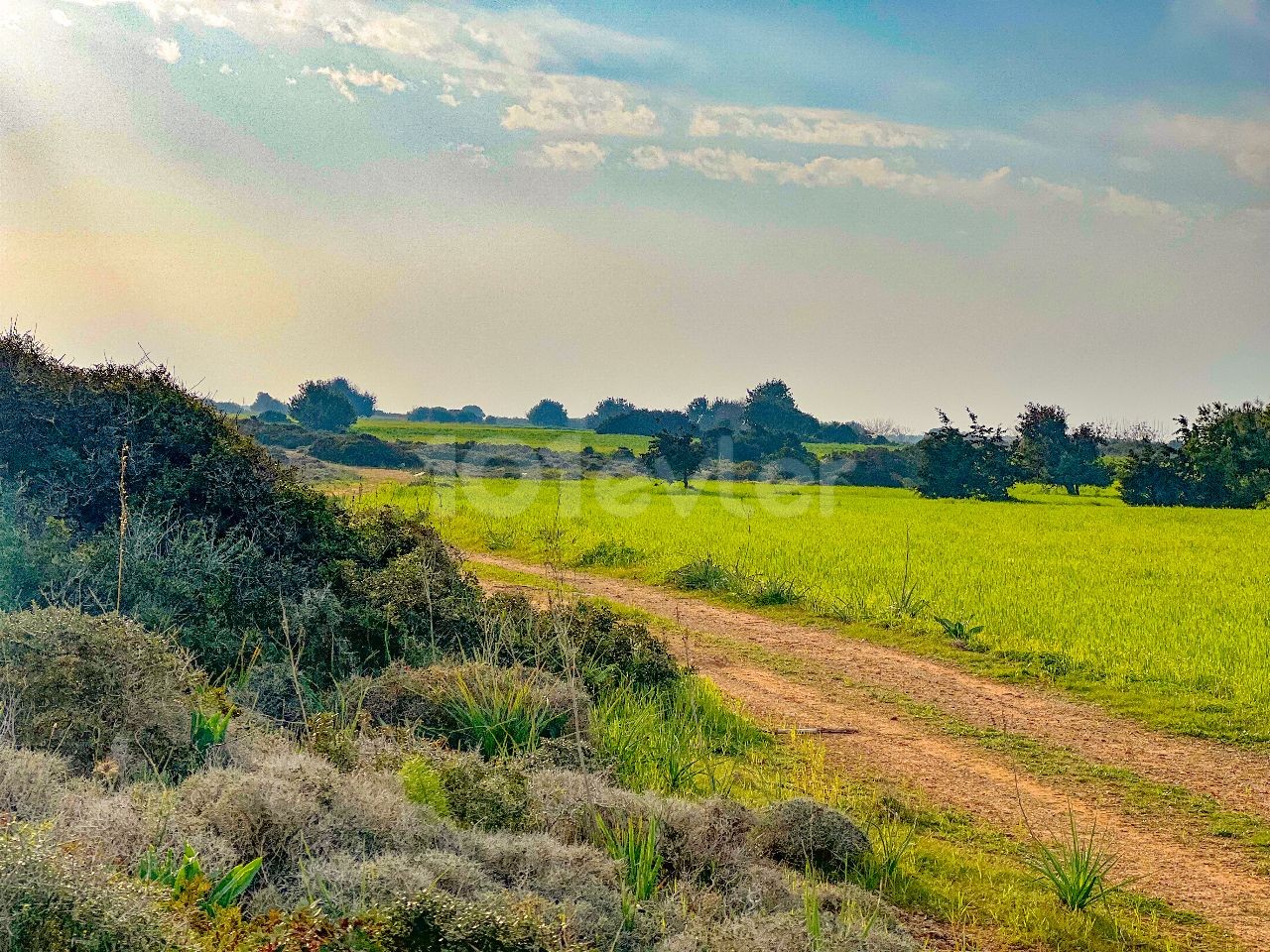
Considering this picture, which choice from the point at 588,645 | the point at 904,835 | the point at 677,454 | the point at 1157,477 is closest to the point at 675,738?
the point at 904,835

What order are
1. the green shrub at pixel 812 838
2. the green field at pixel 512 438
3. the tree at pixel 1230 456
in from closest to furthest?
1. the green shrub at pixel 812 838
2. the tree at pixel 1230 456
3. the green field at pixel 512 438

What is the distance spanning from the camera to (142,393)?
35.8 ft

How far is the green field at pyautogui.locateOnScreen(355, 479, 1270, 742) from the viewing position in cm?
1163

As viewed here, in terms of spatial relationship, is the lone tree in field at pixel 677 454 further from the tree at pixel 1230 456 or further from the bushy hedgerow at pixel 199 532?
the bushy hedgerow at pixel 199 532

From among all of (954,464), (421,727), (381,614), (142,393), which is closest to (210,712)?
(421,727)

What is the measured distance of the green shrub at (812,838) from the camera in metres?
5.73

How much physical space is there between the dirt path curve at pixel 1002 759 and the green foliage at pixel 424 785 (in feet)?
13.6

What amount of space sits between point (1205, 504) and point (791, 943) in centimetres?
5639

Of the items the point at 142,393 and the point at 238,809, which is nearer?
the point at 238,809

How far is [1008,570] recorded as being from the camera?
20.5 m

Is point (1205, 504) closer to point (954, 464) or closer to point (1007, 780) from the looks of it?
point (954, 464)

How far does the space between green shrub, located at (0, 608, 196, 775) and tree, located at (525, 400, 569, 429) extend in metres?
149

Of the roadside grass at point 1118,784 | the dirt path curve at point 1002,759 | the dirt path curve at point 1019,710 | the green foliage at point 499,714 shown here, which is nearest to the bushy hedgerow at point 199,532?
the green foliage at point 499,714

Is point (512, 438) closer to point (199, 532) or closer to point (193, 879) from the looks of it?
point (199, 532)
